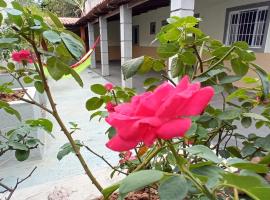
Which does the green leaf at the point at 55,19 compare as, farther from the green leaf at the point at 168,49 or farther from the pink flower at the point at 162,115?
the pink flower at the point at 162,115

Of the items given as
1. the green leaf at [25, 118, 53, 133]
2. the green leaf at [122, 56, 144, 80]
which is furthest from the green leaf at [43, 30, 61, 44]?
the green leaf at [25, 118, 53, 133]

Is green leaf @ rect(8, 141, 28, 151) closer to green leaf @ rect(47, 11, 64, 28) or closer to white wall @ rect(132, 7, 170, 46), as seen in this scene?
green leaf @ rect(47, 11, 64, 28)

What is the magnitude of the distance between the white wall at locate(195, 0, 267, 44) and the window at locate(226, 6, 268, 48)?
23 centimetres

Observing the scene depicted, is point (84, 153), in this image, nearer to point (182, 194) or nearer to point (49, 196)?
point (49, 196)

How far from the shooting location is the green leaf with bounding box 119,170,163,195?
0.31 m

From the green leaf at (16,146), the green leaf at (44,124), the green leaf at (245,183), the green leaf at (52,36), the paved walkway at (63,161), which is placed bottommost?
the paved walkway at (63,161)

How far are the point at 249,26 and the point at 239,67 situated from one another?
5.79 metres

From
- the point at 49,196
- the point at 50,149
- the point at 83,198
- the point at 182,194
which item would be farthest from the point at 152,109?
the point at 50,149

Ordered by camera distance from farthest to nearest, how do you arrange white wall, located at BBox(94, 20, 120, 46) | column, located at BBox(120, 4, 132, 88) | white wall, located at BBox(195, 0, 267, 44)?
white wall, located at BBox(94, 20, 120, 46) → white wall, located at BBox(195, 0, 267, 44) → column, located at BBox(120, 4, 132, 88)

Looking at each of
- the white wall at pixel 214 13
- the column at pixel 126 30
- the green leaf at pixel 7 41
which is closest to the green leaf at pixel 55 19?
the green leaf at pixel 7 41

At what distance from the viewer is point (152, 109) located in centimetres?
29

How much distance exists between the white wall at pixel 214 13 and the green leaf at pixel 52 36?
249 inches

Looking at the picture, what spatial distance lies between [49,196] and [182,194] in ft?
3.46

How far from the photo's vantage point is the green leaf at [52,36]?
0.54 meters
